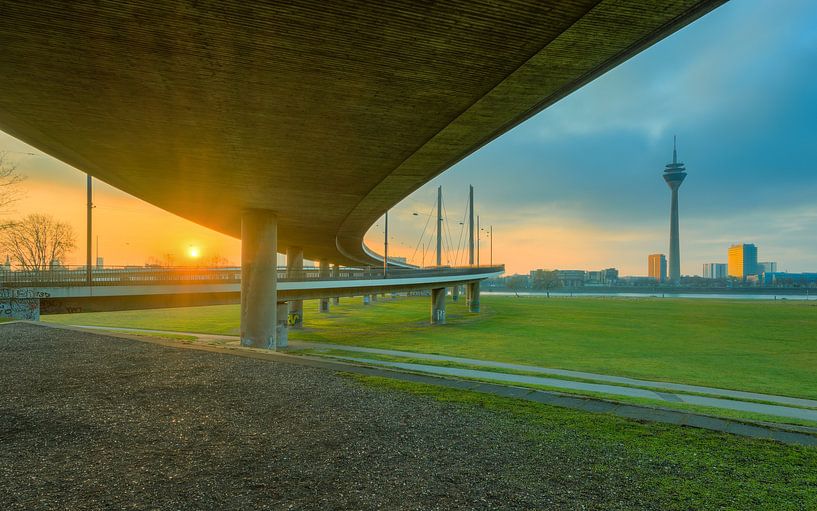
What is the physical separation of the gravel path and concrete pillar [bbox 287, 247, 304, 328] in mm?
26233

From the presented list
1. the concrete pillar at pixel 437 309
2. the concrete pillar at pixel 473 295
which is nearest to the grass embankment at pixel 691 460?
the concrete pillar at pixel 437 309

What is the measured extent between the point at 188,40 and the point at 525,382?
49.1 ft

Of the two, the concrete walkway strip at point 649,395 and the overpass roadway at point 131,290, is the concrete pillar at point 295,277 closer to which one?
the overpass roadway at point 131,290

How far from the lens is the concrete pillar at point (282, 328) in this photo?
33.1 metres

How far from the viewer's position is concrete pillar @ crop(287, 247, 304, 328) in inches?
1542

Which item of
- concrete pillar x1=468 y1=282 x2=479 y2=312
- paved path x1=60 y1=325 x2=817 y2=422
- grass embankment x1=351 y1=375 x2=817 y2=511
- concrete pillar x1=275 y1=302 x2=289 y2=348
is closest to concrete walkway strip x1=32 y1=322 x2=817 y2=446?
grass embankment x1=351 y1=375 x2=817 y2=511

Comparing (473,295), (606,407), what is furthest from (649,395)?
(473,295)

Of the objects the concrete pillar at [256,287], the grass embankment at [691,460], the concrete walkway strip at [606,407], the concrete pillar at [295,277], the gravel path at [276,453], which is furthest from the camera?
the concrete pillar at [295,277]

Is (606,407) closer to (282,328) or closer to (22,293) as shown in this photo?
(22,293)

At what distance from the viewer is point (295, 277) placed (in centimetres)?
3666

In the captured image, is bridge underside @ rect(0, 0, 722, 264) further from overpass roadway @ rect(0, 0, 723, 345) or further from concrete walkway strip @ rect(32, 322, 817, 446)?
concrete walkway strip @ rect(32, 322, 817, 446)

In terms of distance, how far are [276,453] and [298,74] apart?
912 centimetres

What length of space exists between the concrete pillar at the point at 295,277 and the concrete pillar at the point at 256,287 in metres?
6.33

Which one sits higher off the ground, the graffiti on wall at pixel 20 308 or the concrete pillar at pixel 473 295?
the graffiti on wall at pixel 20 308
